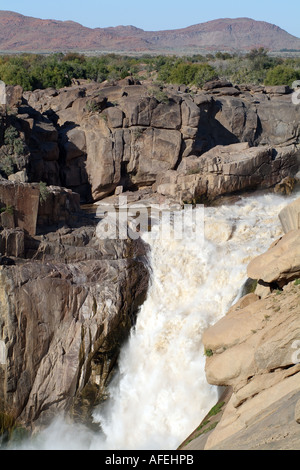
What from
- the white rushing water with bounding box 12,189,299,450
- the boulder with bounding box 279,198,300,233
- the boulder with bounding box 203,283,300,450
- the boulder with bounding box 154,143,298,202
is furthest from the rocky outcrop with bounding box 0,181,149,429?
the boulder with bounding box 154,143,298,202

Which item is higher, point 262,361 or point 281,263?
point 281,263

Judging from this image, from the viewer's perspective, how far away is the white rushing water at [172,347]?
63.3 feet

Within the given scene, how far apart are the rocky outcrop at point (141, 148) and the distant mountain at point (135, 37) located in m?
75.5

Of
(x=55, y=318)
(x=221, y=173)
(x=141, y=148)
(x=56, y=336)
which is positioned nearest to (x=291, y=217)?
(x=55, y=318)

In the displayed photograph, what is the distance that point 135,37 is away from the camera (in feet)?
416

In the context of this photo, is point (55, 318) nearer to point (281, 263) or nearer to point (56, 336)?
point (56, 336)

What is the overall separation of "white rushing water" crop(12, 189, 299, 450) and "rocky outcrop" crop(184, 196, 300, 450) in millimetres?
2637

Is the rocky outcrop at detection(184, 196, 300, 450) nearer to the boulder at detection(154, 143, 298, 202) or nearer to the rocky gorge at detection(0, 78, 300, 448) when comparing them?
the rocky gorge at detection(0, 78, 300, 448)

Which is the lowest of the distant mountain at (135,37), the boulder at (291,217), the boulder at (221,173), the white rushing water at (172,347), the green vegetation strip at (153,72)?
the white rushing water at (172,347)

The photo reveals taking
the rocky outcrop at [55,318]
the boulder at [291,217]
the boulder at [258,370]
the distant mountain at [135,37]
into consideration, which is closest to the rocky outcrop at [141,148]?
the rocky outcrop at [55,318]

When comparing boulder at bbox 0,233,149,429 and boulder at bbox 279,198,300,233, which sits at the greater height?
boulder at bbox 279,198,300,233

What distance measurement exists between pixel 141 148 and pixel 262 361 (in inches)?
733

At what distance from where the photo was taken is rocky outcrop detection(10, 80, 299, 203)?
29125 millimetres

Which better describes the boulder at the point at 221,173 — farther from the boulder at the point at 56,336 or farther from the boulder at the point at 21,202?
the boulder at the point at 56,336
